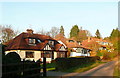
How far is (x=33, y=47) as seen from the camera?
1588 inches

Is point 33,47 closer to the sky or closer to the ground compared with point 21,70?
closer to the sky

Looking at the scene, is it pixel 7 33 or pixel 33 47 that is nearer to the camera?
pixel 33 47

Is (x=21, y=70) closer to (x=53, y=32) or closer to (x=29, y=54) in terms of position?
(x=29, y=54)

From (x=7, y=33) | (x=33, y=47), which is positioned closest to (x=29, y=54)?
(x=33, y=47)

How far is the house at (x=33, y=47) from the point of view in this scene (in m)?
38.6

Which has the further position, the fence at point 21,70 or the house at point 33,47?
the house at point 33,47

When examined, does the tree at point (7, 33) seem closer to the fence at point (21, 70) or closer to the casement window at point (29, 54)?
the casement window at point (29, 54)

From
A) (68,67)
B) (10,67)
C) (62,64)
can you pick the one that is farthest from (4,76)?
(68,67)

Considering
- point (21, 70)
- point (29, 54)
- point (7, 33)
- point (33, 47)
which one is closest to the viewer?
point (21, 70)

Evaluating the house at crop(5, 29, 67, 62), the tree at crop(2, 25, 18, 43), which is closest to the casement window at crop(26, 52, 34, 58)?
the house at crop(5, 29, 67, 62)

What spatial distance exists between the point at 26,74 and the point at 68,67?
10373mm

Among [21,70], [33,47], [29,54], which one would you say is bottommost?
[21,70]

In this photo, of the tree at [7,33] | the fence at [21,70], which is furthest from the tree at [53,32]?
the fence at [21,70]

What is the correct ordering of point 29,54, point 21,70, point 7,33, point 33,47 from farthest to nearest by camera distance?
point 7,33 → point 33,47 → point 29,54 → point 21,70
